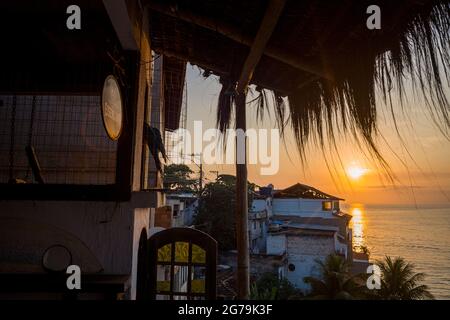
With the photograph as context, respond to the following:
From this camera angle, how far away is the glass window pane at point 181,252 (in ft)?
15.4

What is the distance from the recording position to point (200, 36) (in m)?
4.16

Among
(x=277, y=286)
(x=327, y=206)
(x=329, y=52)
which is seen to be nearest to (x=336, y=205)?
(x=327, y=206)

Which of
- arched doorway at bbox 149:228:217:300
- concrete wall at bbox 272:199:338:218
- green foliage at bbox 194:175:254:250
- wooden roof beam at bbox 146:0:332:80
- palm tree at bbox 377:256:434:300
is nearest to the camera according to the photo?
wooden roof beam at bbox 146:0:332:80

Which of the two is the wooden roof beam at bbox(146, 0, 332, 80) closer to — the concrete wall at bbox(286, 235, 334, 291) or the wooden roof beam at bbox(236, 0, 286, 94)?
the wooden roof beam at bbox(236, 0, 286, 94)

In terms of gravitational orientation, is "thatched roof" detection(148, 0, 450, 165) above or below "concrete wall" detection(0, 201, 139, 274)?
above

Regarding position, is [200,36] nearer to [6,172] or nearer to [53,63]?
[53,63]

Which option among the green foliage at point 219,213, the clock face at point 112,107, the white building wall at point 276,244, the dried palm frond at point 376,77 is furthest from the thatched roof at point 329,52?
the green foliage at point 219,213

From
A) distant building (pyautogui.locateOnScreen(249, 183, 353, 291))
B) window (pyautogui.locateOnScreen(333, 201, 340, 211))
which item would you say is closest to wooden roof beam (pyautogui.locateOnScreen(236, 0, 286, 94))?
distant building (pyautogui.locateOnScreen(249, 183, 353, 291))

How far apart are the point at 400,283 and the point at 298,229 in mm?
8113

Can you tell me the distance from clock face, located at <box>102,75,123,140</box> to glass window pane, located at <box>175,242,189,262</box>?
2413mm

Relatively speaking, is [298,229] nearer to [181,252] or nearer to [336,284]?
[336,284]

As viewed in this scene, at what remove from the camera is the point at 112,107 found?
2953mm

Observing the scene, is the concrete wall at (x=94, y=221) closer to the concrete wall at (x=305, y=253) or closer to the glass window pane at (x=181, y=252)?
the glass window pane at (x=181, y=252)

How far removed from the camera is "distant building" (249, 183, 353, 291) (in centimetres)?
2409
